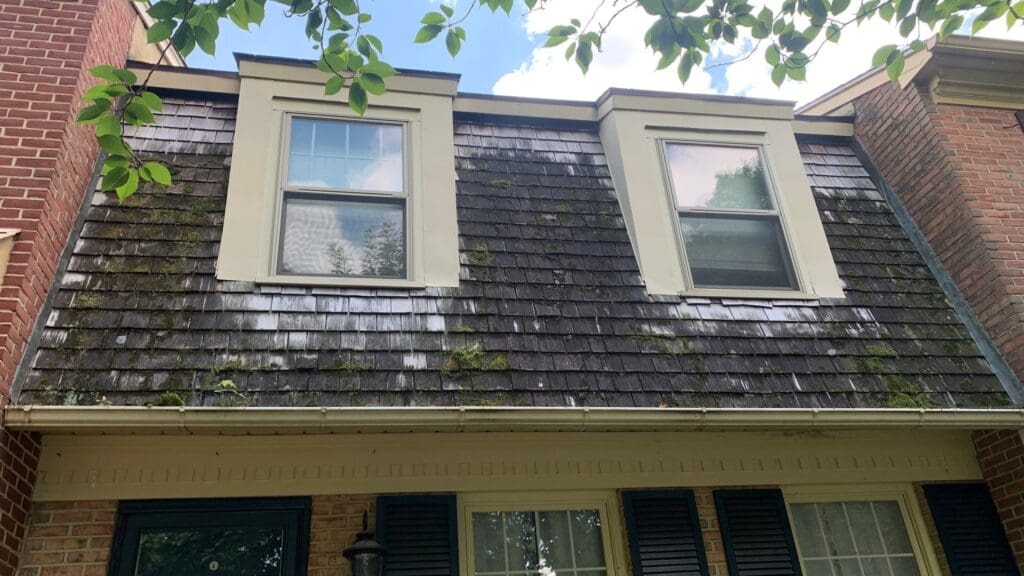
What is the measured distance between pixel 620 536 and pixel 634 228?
212 centimetres

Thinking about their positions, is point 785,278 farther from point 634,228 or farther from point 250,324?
point 250,324

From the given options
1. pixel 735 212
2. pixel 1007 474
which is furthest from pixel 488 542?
pixel 1007 474

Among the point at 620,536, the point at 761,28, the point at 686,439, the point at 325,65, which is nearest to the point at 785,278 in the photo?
the point at 686,439

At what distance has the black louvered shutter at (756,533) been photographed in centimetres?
404

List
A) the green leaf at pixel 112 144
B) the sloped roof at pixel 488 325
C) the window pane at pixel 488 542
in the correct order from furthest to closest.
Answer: the window pane at pixel 488 542
the sloped roof at pixel 488 325
the green leaf at pixel 112 144

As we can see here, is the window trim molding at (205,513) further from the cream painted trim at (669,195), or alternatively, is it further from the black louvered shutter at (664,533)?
the cream painted trim at (669,195)

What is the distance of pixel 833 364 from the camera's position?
4.42 metres

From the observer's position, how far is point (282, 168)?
15.9 feet

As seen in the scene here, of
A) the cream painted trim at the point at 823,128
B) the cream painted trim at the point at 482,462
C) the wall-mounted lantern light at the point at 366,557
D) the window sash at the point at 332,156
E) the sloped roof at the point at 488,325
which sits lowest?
the wall-mounted lantern light at the point at 366,557

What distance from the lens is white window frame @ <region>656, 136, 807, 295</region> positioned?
4.97 meters

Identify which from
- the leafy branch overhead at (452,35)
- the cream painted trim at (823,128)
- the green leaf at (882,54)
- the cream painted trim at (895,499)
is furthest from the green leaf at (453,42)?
the cream painted trim at (823,128)

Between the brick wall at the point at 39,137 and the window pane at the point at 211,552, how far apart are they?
105 cm

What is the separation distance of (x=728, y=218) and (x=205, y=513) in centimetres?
406

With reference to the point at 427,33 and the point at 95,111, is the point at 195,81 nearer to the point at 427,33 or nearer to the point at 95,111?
the point at 95,111
